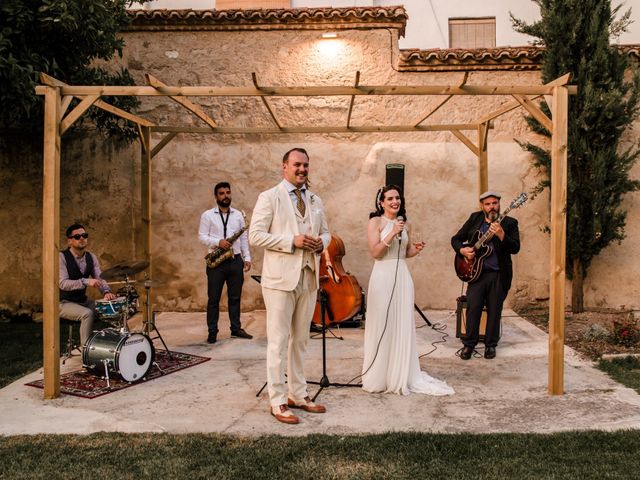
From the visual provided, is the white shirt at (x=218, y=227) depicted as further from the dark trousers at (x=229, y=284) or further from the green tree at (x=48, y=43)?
the green tree at (x=48, y=43)

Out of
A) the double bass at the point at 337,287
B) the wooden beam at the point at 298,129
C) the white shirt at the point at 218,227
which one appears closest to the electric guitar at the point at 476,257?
the double bass at the point at 337,287

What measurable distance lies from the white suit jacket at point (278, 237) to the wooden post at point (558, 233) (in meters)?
2.06

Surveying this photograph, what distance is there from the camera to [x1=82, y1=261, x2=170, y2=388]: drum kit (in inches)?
227

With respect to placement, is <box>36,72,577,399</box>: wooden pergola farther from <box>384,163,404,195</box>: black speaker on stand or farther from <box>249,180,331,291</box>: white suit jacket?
<box>384,163,404,195</box>: black speaker on stand

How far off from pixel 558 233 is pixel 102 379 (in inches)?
170

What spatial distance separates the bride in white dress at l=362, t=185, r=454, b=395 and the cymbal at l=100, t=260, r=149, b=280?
7.04ft

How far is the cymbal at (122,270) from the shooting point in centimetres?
572

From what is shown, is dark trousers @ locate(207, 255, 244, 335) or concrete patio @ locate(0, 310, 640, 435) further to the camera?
dark trousers @ locate(207, 255, 244, 335)

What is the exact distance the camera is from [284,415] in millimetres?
4781

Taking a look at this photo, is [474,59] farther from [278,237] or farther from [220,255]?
[278,237]

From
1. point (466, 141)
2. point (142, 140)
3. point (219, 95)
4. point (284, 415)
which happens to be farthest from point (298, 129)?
point (284, 415)

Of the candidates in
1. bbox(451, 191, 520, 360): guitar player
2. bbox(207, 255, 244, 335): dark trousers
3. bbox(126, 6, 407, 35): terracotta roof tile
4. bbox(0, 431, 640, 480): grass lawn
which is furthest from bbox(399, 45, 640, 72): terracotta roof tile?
bbox(0, 431, 640, 480): grass lawn

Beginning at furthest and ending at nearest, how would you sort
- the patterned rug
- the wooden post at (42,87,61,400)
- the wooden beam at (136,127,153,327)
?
the wooden beam at (136,127,153,327), the patterned rug, the wooden post at (42,87,61,400)

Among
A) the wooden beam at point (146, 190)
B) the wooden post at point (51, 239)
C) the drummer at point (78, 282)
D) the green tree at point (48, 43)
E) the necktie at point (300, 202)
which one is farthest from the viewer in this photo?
the wooden beam at point (146, 190)
